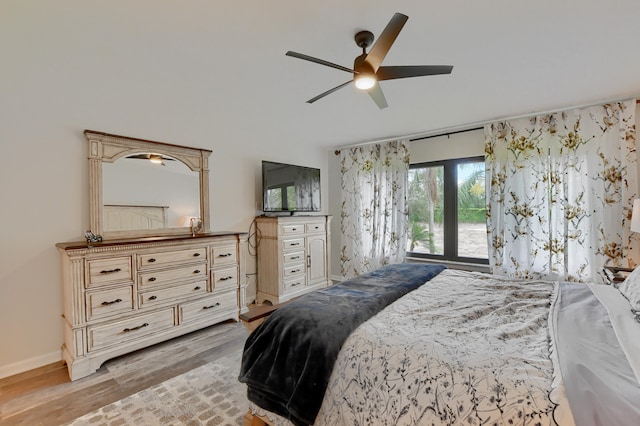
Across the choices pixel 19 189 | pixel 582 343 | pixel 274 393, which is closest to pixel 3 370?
pixel 19 189

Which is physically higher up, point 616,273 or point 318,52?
point 318,52

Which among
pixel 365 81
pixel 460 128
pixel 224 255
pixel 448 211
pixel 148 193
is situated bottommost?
pixel 224 255

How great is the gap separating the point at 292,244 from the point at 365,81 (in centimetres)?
A: 249

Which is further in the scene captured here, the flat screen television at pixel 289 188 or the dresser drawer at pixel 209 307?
the flat screen television at pixel 289 188

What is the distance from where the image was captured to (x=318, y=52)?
2.16 meters

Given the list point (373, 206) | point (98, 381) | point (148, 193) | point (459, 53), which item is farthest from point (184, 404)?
point (373, 206)

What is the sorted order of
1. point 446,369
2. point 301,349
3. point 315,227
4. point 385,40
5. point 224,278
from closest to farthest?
point 446,369 < point 301,349 < point 385,40 < point 224,278 < point 315,227

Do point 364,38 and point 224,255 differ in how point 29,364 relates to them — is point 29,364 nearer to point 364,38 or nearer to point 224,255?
point 224,255

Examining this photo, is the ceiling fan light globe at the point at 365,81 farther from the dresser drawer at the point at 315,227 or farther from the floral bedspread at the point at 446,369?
the dresser drawer at the point at 315,227

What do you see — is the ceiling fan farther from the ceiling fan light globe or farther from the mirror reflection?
the mirror reflection

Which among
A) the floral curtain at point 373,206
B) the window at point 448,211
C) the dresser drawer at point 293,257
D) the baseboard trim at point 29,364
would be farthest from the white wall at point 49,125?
the window at point 448,211

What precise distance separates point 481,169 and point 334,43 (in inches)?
112

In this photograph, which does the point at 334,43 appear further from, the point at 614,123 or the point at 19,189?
the point at 614,123

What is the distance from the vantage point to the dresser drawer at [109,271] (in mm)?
2248
